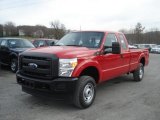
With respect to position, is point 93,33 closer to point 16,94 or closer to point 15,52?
point 16,94

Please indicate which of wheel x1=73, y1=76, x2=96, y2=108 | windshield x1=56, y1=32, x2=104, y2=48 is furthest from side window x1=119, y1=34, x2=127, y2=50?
wheel x1=73, y1=76, x2=96, y2=108

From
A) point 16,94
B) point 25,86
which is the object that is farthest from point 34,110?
point 16,94

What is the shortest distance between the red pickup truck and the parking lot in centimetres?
37

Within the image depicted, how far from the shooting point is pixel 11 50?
11086mm

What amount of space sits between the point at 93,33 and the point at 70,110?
2.47 meters

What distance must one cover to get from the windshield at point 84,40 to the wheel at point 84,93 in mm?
1209

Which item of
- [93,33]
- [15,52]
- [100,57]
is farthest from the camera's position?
[15,52]

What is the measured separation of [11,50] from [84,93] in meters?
6.54

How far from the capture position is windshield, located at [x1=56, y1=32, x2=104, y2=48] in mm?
6539

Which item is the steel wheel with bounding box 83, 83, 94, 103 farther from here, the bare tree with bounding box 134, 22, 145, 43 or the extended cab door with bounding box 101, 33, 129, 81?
the bare tree with bounding box 134, 22, 145, 43

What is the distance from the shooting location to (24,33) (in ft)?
195

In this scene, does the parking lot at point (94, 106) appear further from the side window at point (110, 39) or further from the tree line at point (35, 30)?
the tree line at point (35, 30)

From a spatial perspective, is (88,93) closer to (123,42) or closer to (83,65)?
(83,65)

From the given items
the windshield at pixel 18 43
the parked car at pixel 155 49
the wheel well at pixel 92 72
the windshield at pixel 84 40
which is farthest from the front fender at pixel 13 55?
the parked car at pixel 155 49
